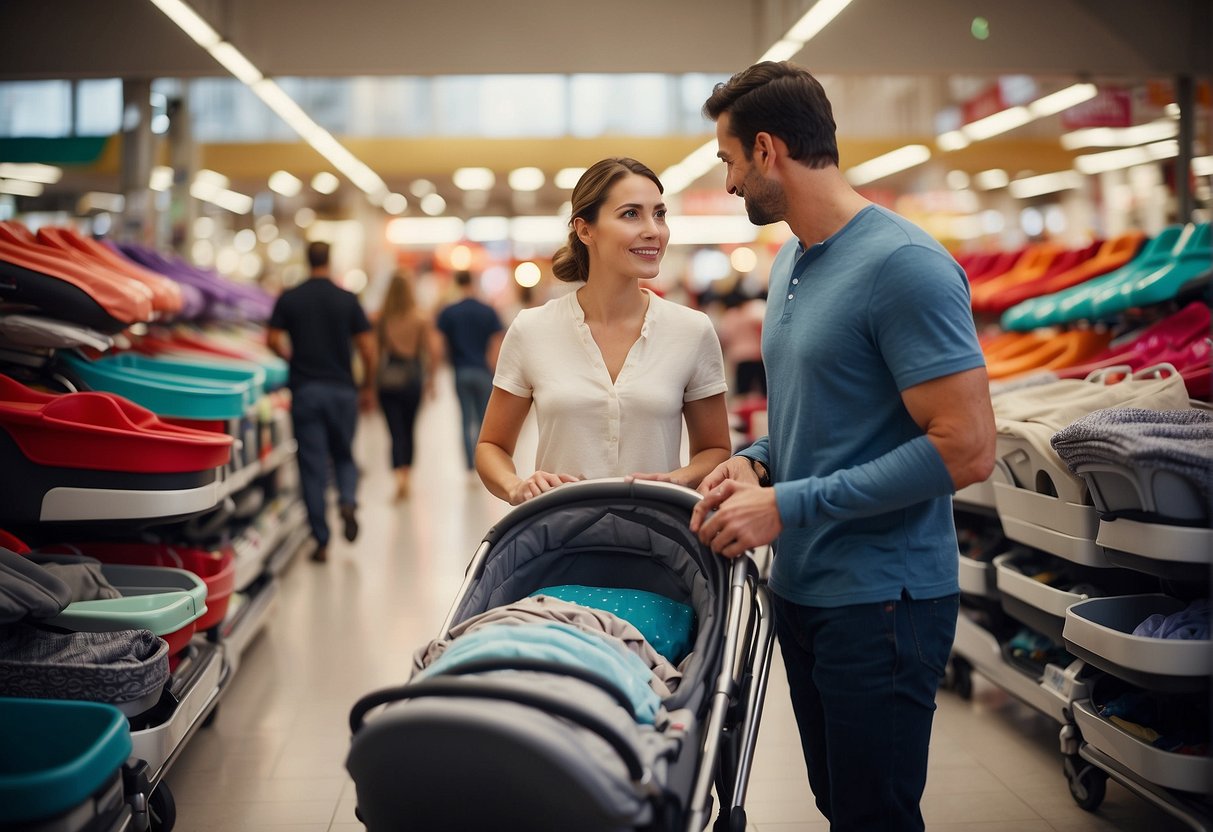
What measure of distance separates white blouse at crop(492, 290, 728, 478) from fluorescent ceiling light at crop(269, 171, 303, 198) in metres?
17.0

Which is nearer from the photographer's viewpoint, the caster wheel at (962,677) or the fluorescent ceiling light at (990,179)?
the caster wheel at (962,677)

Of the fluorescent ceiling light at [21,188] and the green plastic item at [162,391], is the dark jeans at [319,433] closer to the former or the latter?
the green plastic item at [162,391]

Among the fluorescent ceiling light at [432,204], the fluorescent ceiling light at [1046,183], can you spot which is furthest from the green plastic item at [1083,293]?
the fluorescent ceiling light at [432,204]

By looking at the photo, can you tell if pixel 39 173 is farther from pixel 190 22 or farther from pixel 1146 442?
pixel 1146 442

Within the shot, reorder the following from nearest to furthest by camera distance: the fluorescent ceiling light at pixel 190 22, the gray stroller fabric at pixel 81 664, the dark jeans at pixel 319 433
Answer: the gray stroller fabric at pixel 81 664
the fluorescent ceiling light at pixel 190 22
the dark jeans at pixel 319 433

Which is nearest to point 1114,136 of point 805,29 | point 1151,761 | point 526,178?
point 526,178

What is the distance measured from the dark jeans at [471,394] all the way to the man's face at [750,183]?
8.38 m

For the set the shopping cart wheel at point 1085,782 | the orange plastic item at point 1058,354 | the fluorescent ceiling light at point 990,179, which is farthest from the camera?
the fluorescent ceiling light at point 990,179

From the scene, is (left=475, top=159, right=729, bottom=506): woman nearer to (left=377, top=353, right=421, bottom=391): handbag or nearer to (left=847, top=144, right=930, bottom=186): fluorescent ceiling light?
(left=377, top=353, right=421, bottom=391): handbag

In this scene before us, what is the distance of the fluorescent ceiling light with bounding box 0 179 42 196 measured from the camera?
18.4 metres

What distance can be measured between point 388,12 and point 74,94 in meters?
7.51

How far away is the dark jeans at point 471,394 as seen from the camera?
1070 cm

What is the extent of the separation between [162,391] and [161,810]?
1.67m

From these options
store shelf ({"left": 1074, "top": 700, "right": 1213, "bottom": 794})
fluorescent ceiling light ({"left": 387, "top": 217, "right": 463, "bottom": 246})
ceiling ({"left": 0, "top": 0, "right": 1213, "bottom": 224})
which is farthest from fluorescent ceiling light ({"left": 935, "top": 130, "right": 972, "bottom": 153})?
fluorescent ceiling light ({"left": 387, "top": 217, "right": 463, "bottom": 246})
